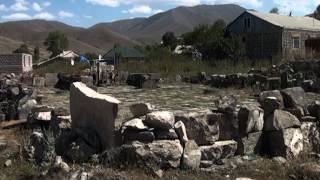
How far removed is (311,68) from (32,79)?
35.2 feet

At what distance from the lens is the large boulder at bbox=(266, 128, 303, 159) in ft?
25.1

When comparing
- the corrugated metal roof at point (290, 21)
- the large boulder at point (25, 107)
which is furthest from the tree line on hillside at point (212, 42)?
the large boulder at point (25, 107)

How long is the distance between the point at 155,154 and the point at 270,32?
40.6m

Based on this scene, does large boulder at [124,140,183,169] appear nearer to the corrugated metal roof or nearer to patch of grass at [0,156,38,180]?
patch of grass at [0,156,38,180]

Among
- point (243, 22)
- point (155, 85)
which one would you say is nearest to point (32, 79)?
point (155, 85)

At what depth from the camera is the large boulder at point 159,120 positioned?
693cm

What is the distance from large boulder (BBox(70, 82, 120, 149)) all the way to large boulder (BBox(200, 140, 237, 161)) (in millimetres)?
1287

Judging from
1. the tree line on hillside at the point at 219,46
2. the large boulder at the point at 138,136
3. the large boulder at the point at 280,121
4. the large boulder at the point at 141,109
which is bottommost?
the large boulder at the point at 138,136

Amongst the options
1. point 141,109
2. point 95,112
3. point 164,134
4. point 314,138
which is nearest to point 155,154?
point 164,134

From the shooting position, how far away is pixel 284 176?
22.3ft

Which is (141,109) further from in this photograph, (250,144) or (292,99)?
(292,99)

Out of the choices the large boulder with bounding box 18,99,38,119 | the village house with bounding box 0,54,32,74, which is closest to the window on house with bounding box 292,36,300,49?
the village house with bounding box 0,54,32,74

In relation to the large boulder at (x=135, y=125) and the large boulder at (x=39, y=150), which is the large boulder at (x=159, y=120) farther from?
the large boulder at (x=39, y=150)

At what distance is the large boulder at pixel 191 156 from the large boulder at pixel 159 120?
0.36 metres
